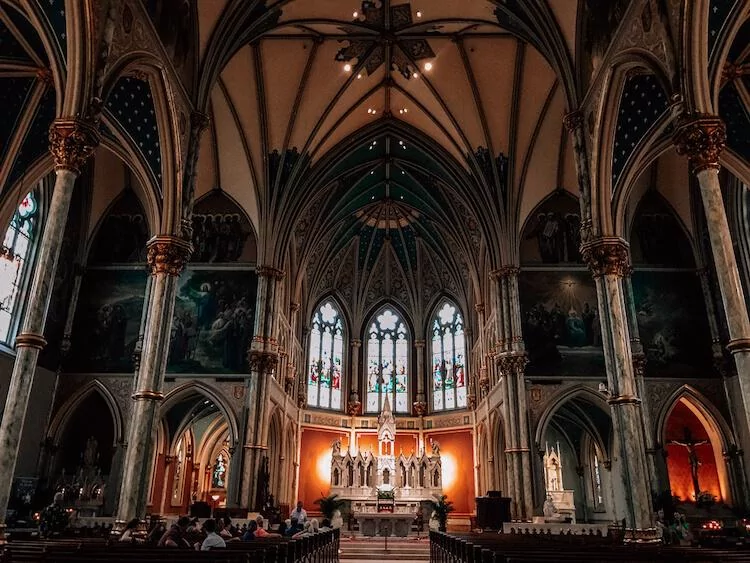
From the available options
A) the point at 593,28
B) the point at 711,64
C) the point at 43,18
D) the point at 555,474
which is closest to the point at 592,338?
the point at 555,474

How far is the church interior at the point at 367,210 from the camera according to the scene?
40.6ft

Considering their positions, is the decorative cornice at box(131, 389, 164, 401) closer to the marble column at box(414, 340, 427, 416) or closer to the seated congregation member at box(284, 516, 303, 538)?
the seated congregation member at box(284, 516, 303, 538)

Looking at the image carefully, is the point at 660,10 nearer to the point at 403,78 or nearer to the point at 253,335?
the point at 403,78

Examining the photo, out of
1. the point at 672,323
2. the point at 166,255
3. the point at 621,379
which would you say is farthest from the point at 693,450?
the point at 166,255

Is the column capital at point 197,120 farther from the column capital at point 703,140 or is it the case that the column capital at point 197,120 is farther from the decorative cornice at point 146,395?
the column capital at point 703,140

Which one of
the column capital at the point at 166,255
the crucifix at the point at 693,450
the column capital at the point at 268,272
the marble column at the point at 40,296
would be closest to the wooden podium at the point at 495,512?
the crucifix at the point at 693,450

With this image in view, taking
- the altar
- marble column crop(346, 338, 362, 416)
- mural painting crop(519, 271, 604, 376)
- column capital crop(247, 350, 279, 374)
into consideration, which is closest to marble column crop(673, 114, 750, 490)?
mural painting crop(519, 271, 604, 376)

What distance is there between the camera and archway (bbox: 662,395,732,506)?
20484 millimetres

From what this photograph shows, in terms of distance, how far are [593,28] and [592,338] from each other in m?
11.1

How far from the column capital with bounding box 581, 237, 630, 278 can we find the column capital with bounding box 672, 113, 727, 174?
11.4ft

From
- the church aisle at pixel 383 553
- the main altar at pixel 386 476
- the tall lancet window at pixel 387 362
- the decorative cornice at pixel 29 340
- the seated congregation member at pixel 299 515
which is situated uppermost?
the tall lancet window at pixel 387 362

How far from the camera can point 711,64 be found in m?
10.7

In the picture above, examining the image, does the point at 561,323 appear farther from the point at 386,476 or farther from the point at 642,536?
the point at 386,476

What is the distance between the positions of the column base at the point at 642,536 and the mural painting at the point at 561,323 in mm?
9882
